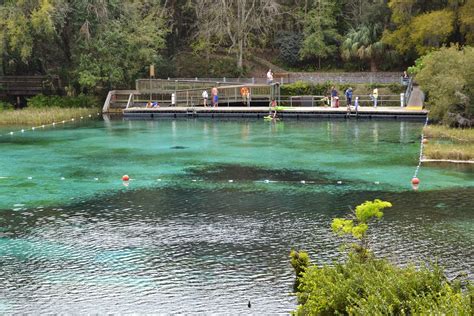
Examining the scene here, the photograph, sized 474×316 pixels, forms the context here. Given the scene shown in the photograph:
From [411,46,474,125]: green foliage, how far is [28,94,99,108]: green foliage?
81.9 ft

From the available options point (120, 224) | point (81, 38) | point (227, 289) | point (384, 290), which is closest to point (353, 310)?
point (384, 290)

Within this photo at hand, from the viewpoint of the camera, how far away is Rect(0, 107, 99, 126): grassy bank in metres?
44.7

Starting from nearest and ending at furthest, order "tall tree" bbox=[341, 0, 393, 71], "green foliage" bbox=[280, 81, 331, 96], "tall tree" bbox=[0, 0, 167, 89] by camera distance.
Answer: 1. "tall tree" bbox=[0, 0, 167, 89]
2. "green foliage" bbox=[280, 81, 331, 96]
3. "tall tree" bbox=[341, 0, 393, 71]

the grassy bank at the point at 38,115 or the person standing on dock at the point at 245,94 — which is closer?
the grassy bank at the point at 38,115

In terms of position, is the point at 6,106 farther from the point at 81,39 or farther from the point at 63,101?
the point at 81,39

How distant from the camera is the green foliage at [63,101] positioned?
5156 cm

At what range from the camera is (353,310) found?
9.16 m

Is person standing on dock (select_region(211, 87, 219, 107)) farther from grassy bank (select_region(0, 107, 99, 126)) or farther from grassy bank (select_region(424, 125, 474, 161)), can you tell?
grassy bank (select_region(424, 125, 474, 161))

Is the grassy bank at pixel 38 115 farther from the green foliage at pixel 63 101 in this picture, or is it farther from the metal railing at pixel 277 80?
the metal railing at pixel 277 80

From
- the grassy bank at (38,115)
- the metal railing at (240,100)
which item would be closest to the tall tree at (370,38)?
the metal railing at (240,100)

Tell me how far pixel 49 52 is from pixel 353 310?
4747 centimetres

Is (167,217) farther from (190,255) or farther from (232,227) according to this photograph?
(190,255)

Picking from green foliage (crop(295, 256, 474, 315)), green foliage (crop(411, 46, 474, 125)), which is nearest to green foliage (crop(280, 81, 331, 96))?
green foliage (crop(411, 46, 474, 125))

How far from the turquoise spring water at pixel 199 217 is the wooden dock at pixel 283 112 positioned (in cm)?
950
